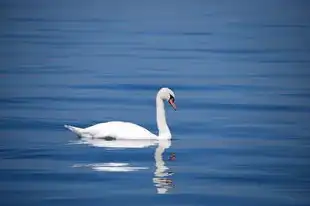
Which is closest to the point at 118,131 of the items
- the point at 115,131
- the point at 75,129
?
the point at 115,131

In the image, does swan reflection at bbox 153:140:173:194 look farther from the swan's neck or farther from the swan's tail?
the swan's tail

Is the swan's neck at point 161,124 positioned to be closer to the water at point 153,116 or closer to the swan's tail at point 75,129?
the water at point 153,116

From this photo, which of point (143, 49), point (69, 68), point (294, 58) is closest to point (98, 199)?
point (69, 68)

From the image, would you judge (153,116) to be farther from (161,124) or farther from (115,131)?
(115,131)

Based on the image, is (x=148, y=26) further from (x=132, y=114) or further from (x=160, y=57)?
(x=132, y=114)

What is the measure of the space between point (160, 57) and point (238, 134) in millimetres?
17011

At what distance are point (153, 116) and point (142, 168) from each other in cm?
619

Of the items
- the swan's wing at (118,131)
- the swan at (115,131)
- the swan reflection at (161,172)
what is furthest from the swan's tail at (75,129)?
the swan reflection at (161,172)

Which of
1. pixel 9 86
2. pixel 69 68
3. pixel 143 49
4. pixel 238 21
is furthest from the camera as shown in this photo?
pixel 238 21

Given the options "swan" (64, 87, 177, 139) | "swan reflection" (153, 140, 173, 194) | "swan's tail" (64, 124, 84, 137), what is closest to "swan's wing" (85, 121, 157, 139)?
"swan" (64, 87, 177, 139)

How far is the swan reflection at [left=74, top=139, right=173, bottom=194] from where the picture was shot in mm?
17509

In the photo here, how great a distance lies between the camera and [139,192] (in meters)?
16.7

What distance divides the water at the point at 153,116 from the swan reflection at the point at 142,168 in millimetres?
32

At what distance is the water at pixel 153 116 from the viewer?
17062 mm
